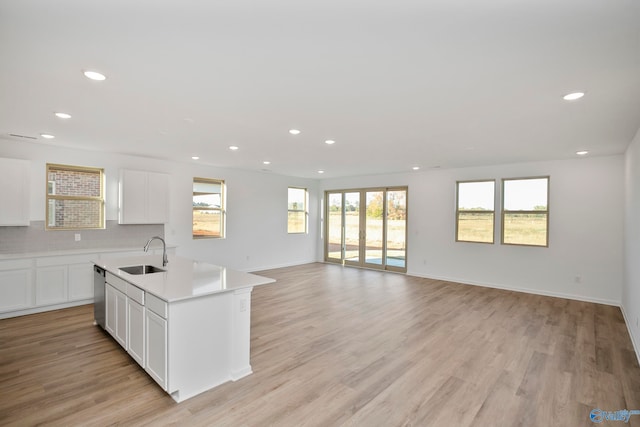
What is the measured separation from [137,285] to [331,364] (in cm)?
194

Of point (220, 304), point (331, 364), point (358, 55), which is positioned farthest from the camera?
point (331, 364)

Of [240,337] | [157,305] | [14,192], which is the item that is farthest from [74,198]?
[240,337]

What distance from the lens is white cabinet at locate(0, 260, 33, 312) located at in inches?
169

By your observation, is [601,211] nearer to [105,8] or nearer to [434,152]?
[434,152]

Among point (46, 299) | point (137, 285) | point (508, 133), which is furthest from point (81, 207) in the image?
point (508, 133)

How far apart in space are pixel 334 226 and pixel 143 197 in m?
5.13

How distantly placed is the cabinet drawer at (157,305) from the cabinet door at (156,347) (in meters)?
0.03

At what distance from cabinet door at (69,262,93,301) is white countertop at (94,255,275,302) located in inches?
52.6

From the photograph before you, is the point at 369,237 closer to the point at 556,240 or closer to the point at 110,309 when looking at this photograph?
the point at 556,240

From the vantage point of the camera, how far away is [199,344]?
265cm

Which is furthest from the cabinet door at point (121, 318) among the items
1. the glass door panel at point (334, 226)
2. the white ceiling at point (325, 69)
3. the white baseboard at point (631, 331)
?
the glass door panel at point (334, 226)

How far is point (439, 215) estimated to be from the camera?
730 cm

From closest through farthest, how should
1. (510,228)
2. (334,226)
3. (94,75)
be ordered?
1. (94,75)
2. (510,228)
3. (334,226)

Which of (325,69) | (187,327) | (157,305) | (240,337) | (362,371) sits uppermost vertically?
(325,69)
